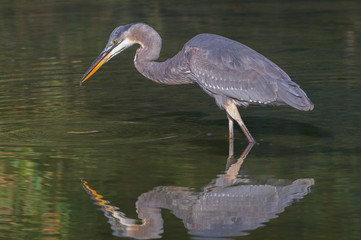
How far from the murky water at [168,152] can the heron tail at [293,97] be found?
51 cm

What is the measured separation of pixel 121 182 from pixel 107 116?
3.58 m

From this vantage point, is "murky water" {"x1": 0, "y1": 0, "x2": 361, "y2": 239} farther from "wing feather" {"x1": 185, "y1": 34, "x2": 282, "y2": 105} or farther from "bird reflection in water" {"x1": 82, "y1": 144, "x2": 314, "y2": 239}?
"wing feather" {"x1": 185, "y1": 34, "x2": 282, "y2": 105}

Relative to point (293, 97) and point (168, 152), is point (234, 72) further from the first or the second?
point (168, 152)

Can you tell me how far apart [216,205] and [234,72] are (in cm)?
299

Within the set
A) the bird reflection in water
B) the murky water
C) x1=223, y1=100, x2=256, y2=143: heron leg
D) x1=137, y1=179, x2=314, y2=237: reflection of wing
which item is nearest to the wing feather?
x1=223, y1=100, x2=256, y2=143: heron leg

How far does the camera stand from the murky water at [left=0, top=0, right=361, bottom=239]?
26.8 ft

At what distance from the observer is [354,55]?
17.4 meters

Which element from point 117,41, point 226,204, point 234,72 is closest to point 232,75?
point 234,72

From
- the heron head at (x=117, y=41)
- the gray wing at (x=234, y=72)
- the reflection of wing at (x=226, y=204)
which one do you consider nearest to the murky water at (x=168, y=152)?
the reflection of wing at (x=226, y=204)

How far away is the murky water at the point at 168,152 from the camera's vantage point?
8.17 m

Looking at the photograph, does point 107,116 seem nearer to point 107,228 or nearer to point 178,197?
point 178,197

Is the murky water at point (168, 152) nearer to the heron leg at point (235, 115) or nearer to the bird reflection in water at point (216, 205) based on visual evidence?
the bird reflection in water at point (216, 205)

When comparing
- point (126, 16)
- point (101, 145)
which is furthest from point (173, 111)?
point (126, 16)

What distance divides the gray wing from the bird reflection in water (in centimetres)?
152
